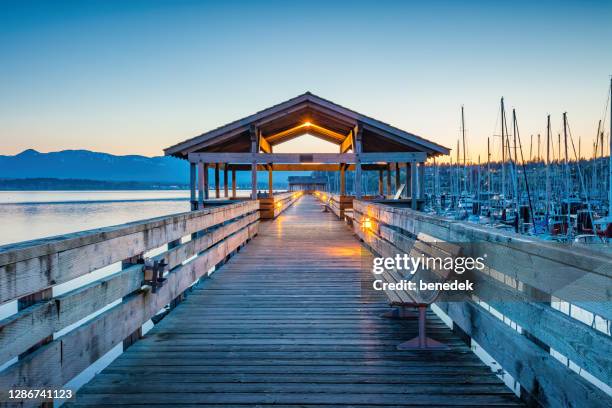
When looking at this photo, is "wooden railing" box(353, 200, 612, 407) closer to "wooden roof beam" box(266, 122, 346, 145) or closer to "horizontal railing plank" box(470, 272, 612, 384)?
"horizontal railing plank" box(470, 272, 612, 384)

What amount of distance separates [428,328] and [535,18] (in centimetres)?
2167

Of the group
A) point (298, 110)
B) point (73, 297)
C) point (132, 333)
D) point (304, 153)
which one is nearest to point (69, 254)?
point (73, 297)

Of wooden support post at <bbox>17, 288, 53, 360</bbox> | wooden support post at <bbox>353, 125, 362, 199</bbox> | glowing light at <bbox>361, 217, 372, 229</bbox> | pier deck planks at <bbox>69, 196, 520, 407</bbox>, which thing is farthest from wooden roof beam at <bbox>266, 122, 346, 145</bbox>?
wooden support post at <bbox>17, 288, 53, 360</bbox>

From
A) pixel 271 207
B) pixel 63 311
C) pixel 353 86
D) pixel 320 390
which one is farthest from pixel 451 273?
pixel 353 86

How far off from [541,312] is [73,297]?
118 inches

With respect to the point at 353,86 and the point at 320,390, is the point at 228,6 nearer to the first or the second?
the point at 320,390

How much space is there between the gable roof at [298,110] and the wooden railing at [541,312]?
12.0 m

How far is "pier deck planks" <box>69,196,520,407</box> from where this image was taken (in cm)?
307

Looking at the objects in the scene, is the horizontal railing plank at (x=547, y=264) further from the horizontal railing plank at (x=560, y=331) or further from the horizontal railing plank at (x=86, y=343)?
the horizontal railing plank at (x=86, y=343)

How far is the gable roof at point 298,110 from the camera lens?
616 inches

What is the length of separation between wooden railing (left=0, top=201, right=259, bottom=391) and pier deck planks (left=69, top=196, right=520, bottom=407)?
331mm

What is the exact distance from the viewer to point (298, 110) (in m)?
16.3

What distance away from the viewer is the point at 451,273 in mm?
3963

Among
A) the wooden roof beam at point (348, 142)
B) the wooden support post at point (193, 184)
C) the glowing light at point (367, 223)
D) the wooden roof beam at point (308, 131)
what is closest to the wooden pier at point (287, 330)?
the glowing light at point (367, 223)
